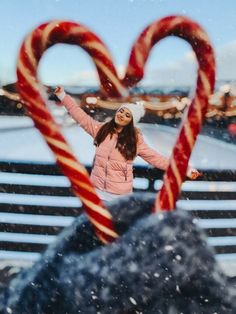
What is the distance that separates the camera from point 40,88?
1759 mm

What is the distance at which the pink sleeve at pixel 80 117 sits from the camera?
2785 mm


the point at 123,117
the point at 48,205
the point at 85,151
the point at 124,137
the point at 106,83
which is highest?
the point at 106,83

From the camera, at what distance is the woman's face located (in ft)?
8.45

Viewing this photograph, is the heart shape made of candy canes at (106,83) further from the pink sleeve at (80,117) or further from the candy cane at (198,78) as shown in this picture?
the pink sleeve at (80,117)

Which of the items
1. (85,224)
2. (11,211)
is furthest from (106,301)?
(11,211)

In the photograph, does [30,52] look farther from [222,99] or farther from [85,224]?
[222,99]

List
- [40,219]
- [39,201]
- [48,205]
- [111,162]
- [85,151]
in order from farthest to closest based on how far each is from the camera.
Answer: [85,151] → [39,201] → [40,219] → [48,205] → [111,162]

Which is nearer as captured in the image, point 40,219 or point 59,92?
point 59,92

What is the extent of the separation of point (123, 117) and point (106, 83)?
78 cm

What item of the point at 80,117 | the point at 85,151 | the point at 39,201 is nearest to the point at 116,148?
the point at 80,117

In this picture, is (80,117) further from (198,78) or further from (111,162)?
(198,78)

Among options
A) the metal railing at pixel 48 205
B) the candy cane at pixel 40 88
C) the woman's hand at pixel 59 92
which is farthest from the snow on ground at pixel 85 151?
the candy cane at pixel 40 88

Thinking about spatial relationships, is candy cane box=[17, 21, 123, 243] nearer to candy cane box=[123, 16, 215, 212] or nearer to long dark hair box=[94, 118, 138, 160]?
candy cane box=[123, 16, 215, 212]

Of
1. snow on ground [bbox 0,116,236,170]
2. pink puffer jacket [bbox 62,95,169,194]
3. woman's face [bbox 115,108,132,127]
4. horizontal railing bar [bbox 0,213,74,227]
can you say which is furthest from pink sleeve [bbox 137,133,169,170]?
snow on ground [bbox 0,116,236,170]
